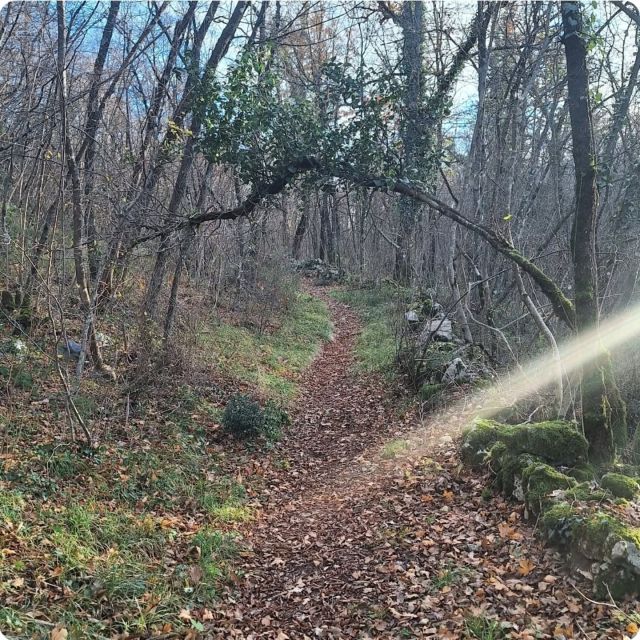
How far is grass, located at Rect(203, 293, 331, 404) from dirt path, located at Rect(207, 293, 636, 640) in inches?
115

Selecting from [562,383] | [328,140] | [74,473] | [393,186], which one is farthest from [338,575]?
[328,140]

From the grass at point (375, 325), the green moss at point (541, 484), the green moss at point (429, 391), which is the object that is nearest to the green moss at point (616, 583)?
the green moss at point (541, 484)

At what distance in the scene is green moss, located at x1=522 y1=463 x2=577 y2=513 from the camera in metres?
4.66

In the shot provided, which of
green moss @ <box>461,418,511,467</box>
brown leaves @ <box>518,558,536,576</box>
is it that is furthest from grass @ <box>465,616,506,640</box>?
green moss @ <box>461,418,511,467</box>

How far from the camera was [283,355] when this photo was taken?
12.2 meters

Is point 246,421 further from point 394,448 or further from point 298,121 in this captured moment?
point 298,121

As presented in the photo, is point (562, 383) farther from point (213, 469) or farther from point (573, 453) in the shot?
point (213, 469)

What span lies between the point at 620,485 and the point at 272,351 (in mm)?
8588

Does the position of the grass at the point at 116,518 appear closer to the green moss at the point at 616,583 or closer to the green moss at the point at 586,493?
the green moss at the point at 616,583

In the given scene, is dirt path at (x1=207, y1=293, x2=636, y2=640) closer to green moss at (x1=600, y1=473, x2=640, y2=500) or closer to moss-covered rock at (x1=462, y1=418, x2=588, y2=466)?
moss-covered rock at (x1=462, y1=418, x2=588, y2=466)

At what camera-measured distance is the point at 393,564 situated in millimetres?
4621

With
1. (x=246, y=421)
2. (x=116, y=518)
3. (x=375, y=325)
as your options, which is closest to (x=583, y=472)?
(x=246, y=421)

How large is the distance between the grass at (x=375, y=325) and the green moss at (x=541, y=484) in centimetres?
536

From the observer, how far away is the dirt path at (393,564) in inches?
148
